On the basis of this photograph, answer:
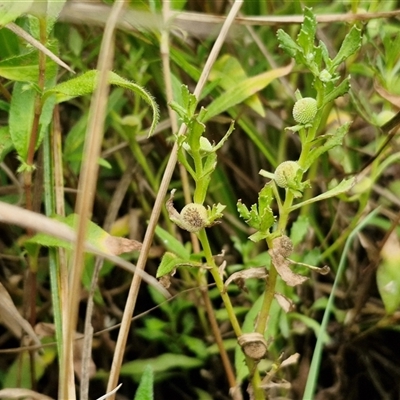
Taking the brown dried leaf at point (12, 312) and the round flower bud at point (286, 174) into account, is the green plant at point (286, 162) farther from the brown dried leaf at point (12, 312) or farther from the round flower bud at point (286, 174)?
the brown dried leaf at point (12, 312)

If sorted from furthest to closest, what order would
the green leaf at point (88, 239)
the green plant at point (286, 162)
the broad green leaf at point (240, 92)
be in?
1. the broad green leaf at point (240, 92)
2. the green leaf at point (88, 239)
3. the green plant at point (286, 162)

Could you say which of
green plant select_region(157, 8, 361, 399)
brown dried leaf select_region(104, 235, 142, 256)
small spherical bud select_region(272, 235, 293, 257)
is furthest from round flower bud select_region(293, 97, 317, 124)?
brown dried leaf select_region(104, 235, 142, 256)

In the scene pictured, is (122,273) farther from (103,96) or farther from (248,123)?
(103,96)

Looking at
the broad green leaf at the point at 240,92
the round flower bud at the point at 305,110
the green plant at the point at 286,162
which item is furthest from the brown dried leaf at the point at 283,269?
the broad green leaf at the point at 240,92

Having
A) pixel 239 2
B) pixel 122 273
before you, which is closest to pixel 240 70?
pixel 239 2

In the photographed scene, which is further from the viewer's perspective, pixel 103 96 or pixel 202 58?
pixel 202 58

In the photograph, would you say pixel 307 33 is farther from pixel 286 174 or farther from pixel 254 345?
pixel 254 345

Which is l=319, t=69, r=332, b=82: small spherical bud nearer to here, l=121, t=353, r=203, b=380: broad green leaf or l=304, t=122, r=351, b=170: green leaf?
l=304, t=122, r=351, b=170: green leaf
